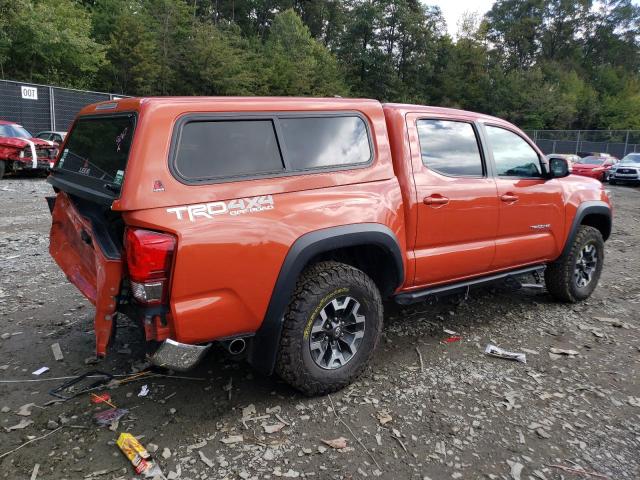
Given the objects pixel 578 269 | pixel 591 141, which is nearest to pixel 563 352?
pixel 578 269

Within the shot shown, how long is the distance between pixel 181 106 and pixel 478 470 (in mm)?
2495

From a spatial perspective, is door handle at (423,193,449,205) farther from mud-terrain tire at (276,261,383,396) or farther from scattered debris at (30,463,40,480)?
scattered debris at (30,463,40,480)

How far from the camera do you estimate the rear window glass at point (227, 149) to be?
8.63 feet

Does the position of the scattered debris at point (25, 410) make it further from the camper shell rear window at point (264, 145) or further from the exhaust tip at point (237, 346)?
the camper shell rear window at point (264, 145)

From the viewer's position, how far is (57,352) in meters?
3.72

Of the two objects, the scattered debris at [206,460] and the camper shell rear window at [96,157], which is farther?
the camper shell rear window at [96,157]

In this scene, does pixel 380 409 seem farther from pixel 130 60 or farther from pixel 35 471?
pixel 130 60

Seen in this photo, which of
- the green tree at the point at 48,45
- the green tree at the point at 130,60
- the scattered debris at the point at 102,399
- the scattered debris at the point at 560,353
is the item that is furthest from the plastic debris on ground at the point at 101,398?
the green tree at the point at 130,60

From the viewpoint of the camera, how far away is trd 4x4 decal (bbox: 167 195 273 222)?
8.24 ft

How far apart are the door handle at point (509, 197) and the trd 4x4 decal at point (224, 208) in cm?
225

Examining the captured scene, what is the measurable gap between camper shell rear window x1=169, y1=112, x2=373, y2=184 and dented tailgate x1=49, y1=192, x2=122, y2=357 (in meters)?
0.59

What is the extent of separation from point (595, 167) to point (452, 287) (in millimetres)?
23152

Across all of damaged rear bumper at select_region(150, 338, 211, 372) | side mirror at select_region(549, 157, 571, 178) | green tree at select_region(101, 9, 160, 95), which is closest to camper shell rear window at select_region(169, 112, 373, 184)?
damaged rear bumper at select_region(150, 338, 211, 372)

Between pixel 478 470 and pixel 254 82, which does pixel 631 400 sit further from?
pixel 254 82
